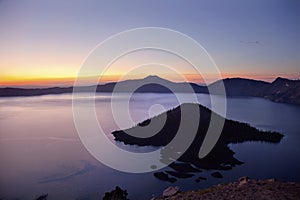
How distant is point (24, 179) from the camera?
22.5 feet

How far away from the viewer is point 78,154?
800 cm

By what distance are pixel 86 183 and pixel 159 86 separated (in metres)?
3.61

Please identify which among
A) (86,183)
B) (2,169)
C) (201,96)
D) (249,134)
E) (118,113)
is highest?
(201,96)

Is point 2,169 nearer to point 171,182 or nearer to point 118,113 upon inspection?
point 118,113

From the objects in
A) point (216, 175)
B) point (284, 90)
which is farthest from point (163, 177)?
point (284, 90)

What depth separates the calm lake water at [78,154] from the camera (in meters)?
6.71

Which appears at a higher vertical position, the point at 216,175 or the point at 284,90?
the point at 284,90

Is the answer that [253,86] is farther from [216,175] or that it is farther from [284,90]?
[216,175]

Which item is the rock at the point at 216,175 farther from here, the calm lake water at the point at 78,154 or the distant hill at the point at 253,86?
the distant hill at the point at 253,86

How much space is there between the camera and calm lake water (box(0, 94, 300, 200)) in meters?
6.71

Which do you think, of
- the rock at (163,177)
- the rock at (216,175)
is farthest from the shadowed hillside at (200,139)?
the rock at (216,175)

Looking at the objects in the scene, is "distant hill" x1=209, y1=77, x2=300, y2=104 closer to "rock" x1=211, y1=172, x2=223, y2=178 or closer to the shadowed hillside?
the shadowed hillside

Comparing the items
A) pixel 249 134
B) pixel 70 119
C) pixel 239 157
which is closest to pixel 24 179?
pixel 70 119

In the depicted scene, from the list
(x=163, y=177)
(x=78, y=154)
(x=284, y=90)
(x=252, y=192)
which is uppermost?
(x=284, y=90)
